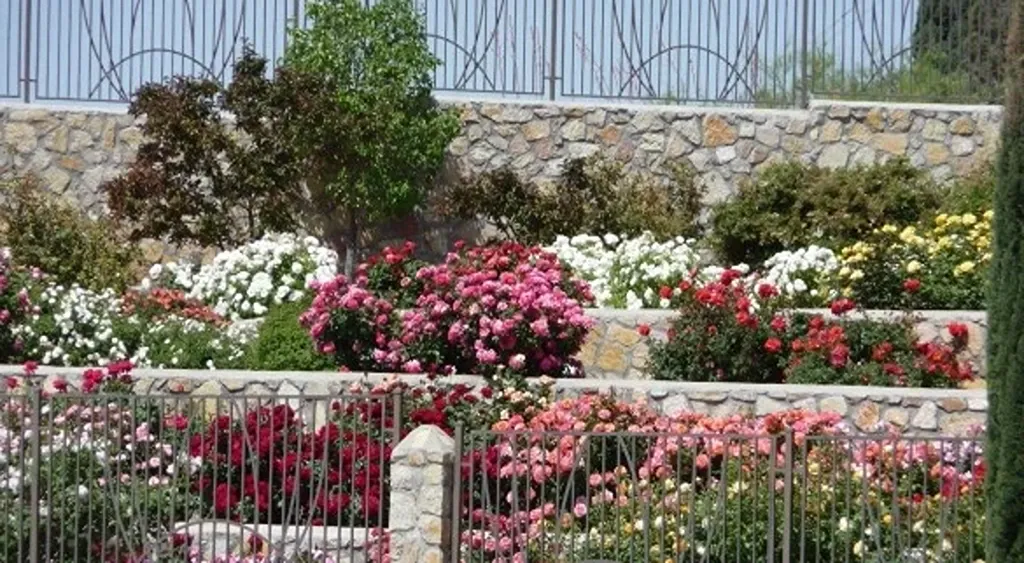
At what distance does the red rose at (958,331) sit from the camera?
1431cm

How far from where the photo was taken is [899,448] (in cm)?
1174

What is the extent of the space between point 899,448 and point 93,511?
4.36 metres

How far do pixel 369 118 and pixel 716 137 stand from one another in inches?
119

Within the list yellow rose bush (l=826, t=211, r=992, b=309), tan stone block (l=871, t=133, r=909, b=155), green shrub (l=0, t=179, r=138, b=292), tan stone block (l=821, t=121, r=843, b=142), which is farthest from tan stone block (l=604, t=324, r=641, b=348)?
green shrub (l=0, t=179, r=138, b=292)

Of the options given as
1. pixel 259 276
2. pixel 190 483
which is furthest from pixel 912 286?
pixel 190 483

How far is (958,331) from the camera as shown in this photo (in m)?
14.3

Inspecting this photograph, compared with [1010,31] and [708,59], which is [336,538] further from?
[708,59]

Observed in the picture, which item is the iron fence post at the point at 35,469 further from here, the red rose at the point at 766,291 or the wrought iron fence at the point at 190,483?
the red rose at the point at 766,291

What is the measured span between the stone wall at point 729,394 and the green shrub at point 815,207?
4229mm

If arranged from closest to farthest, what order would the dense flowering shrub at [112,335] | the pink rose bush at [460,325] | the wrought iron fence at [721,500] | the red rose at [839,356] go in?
1. the wrought iron fence at [721,500]
2. the pink rose bush at [460,325]
3. the red rose at [839,356]
4. the dense flowering shrub at [112,335]

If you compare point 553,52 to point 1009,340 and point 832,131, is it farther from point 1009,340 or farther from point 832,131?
point 1009,340

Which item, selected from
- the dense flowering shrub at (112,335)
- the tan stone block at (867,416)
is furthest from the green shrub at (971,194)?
the dense flowering shrub at (112,335)

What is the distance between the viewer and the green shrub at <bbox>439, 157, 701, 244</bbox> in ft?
59.4

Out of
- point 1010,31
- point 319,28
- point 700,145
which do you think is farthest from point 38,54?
point 1010,31
